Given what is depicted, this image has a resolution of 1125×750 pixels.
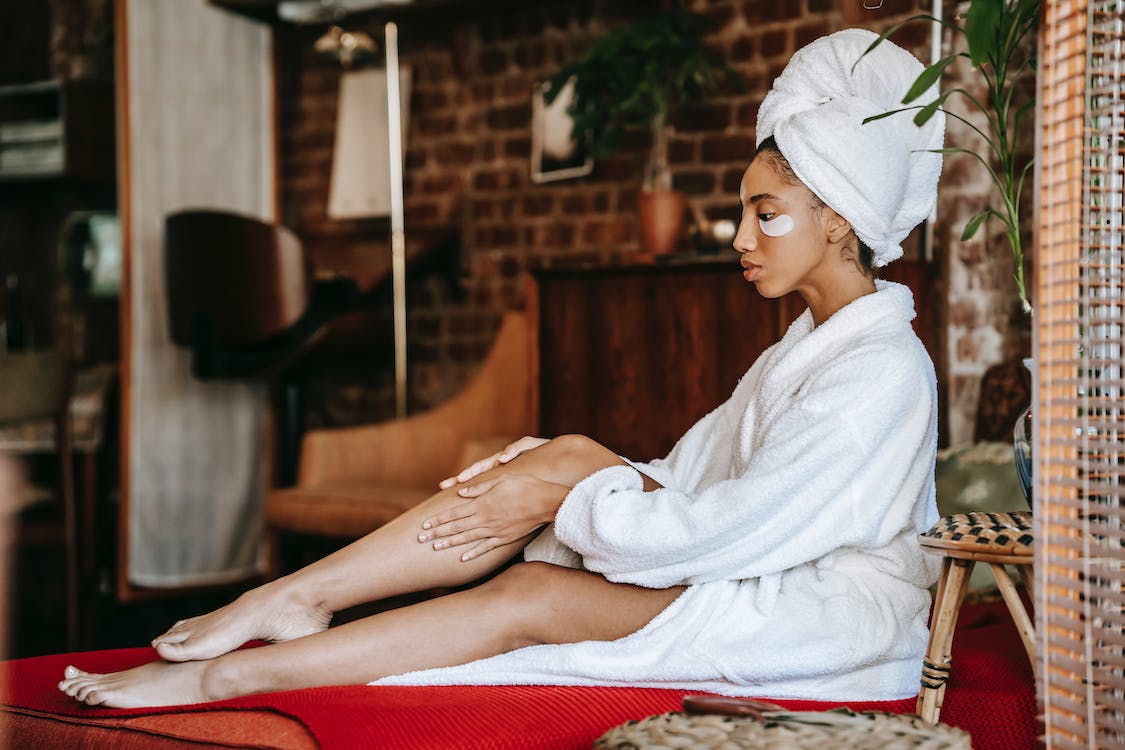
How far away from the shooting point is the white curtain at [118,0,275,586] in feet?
14.1

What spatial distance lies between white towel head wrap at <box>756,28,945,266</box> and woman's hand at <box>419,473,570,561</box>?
2.05 feet

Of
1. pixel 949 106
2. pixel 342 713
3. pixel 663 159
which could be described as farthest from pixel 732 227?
pixel 342 713

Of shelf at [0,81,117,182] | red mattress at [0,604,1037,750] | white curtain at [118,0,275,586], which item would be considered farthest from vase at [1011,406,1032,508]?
shelf at [0,81,117,182]

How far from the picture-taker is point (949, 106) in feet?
10.0

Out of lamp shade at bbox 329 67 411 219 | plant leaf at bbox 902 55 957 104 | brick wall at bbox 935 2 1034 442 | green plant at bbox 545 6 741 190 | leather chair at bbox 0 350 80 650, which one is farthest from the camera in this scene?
lamp shade at bbox 329 67 411 219

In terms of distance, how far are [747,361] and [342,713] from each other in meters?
1.70

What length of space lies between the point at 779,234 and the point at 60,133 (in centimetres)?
388

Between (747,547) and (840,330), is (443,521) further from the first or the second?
(840,330)

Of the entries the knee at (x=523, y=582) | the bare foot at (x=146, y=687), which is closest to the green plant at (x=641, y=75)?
the knee at (x=523, y=582)

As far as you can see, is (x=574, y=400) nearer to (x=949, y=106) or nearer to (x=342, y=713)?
(x=949, y=106)

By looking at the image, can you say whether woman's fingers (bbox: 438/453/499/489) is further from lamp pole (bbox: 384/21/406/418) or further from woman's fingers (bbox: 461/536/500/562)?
lamp pole (bbox: 384/21/406/418)

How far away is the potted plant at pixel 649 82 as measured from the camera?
327 centimetres

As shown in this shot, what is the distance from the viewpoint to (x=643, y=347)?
3227 mm

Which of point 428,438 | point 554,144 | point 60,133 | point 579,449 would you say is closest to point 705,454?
point 579,449
